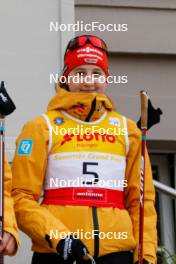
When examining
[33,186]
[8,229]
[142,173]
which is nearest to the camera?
[8,229]

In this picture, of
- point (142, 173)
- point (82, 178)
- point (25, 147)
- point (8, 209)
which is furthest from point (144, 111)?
point (8, 209)

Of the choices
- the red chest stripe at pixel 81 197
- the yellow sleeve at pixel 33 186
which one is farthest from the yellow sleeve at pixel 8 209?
the red chest stripe at pixel 81 197

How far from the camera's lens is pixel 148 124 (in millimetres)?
4719

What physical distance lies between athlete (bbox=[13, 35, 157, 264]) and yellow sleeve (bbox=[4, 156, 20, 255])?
0.16 meters

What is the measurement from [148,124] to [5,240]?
3.48 feet

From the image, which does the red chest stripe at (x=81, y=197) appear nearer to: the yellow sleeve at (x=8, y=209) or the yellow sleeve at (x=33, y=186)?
the yellow sleeve at (x=33, y=186)

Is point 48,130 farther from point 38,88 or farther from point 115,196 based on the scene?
point 38,88

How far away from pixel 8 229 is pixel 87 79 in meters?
0.95

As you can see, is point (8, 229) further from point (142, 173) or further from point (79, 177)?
point (142, 173)

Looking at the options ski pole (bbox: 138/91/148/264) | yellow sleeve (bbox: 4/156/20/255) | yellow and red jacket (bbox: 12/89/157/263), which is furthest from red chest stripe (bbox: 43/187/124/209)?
yellow sleeve (bbox: 4/156/20/255)

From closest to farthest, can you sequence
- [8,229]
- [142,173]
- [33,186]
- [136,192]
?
[8,229] → [33,186] → [142,173] → [136,192]

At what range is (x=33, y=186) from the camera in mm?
4418

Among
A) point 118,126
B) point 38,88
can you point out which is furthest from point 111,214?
point 38,88

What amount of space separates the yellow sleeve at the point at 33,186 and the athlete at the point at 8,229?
157 mm
